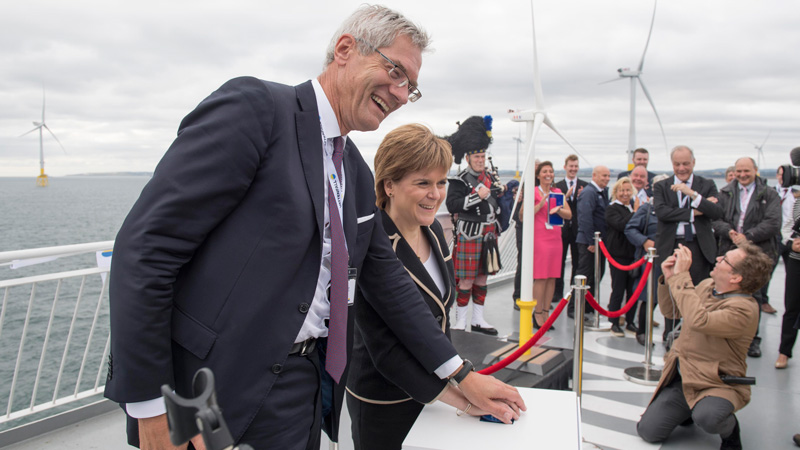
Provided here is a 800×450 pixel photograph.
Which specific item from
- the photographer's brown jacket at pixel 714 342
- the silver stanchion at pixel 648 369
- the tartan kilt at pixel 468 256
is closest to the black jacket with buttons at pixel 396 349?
the photographer's brown jacket at pixel 714 342

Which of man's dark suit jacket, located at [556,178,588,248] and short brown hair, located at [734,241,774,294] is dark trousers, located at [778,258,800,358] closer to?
short brown hair, located at [734,241,774,294]

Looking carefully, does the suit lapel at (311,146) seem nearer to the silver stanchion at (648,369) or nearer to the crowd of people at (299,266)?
the crowd of people at (299,266)

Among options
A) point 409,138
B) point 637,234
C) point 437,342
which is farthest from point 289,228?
point 637,234

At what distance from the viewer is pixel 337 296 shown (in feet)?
4.36

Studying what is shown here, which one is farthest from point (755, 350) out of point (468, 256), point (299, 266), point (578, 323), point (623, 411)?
point (299, 266)

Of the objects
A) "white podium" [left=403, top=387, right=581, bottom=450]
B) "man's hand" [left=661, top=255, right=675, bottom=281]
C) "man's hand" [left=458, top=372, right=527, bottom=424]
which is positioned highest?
"man's hand" [left=661, top=255, right=675, bottom=281]

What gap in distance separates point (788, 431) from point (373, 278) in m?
3.53

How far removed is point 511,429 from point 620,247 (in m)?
5.16

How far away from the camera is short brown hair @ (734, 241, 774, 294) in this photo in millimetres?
3176

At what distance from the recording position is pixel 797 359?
16.6 ft

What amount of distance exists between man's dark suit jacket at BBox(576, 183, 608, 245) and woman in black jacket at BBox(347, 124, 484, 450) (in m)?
4.75

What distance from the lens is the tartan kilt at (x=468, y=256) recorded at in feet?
18.3

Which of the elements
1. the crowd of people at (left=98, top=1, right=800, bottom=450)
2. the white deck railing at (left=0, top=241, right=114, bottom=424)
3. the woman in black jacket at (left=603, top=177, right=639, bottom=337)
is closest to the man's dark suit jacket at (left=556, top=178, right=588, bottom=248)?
the woman in black jacket at (left=603, top=177, right=639, bottom=337)

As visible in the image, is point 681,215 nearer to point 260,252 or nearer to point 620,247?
point 620,247
